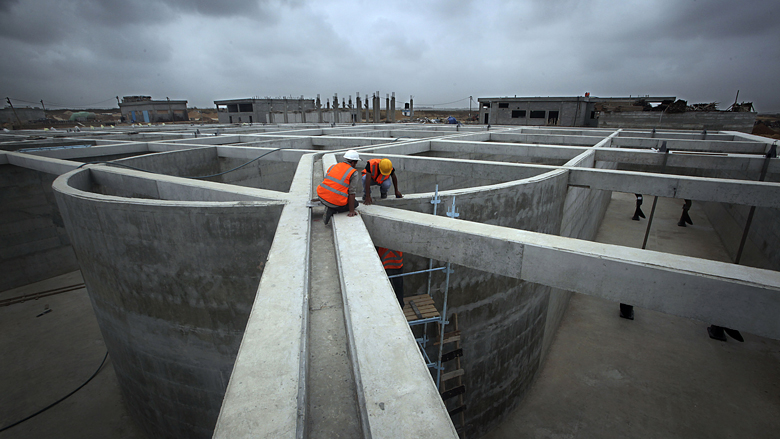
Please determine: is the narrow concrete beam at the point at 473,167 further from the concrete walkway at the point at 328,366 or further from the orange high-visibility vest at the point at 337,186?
the concrete walkway at the point at 328,366

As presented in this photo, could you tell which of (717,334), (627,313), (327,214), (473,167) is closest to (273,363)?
(327,214)

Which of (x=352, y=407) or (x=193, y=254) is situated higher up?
(x=352, y=407)

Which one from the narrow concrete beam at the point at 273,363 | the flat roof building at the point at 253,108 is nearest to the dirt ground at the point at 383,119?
the flat roof building at the point at 253,108

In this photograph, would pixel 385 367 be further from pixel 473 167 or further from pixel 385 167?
pixel 473 167

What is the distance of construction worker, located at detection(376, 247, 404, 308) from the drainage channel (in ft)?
4.99

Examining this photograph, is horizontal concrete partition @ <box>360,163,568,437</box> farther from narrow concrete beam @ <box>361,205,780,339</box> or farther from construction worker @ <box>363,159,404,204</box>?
narrow concrete beam @ <box>361,205,780,339</box>

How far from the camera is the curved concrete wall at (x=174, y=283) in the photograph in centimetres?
462

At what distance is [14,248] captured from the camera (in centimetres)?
1162

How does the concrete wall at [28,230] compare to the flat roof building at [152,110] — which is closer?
the concrete wall at [28,230]

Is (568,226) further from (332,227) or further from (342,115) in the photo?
(342,115)

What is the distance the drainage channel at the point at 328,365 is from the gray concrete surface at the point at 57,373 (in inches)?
273

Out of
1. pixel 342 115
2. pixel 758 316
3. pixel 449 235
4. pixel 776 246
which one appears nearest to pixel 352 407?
pixel 449 235

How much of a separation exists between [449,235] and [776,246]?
10.9 metres

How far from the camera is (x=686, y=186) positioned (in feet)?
20.5
